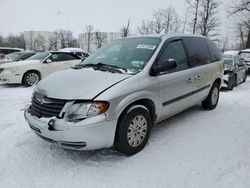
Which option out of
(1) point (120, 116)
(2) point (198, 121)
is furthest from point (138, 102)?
(2) point (198, 121)

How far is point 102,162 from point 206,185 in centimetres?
131

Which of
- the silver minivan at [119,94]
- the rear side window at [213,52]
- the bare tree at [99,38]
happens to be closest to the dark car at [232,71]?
the rear side window at [213,52]

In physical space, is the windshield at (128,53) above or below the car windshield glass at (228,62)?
above

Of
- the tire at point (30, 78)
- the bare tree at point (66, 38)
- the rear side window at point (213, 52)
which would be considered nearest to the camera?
the rear side window at point (213, 52)

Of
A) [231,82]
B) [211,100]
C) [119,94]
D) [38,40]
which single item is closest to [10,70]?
[211,100]

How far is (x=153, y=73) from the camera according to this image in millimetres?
3686

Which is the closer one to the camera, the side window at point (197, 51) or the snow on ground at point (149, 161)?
the snow on ground at point (149, 161)

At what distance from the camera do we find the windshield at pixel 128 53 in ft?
12.6

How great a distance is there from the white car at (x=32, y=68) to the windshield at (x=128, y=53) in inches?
221

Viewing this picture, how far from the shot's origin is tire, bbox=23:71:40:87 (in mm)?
9391

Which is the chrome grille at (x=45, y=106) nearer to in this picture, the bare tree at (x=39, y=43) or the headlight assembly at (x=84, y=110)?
the headlight assembly at (x=84, y=110)

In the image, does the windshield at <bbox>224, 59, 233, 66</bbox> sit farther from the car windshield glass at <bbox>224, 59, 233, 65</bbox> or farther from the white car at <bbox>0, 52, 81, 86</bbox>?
the white car at <bbox>0, 52, 81, 86</bbox>

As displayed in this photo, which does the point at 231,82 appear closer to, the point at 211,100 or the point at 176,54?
the point at 211,100

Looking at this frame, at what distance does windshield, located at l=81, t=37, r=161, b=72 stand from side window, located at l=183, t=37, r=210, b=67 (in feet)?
2.84
